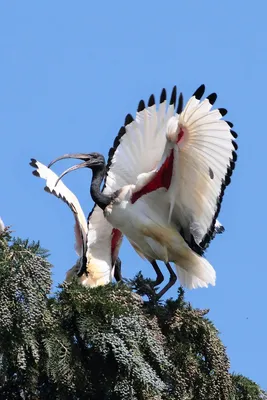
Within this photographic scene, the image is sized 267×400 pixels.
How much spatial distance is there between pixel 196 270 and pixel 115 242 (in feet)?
3.68

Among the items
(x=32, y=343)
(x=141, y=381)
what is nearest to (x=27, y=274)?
(x=32, y=343)

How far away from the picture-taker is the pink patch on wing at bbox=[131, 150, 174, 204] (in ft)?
42.0

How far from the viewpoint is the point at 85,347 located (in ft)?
35.9

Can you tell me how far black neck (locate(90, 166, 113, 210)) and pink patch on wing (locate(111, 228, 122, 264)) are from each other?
22.3 inches

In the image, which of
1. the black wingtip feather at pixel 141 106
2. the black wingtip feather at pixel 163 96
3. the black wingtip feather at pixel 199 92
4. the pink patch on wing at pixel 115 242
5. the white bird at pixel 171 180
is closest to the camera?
the black wingtip feather at pixel 199 92

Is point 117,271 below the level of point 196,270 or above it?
above

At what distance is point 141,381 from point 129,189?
3.09 m

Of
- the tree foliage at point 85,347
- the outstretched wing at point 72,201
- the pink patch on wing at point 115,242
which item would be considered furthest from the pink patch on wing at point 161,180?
the tree foliage at point 85,347

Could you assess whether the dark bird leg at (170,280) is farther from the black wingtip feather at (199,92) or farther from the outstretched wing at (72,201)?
the black wingtip feather at (199,92)

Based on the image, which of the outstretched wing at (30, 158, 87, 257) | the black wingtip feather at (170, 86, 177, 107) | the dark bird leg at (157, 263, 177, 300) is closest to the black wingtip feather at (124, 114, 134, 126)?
the black wingtip feather at (170, 86, 177, 107)

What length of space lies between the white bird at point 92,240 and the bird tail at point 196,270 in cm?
78

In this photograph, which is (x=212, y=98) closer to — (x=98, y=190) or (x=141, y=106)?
(x=141, y=106)

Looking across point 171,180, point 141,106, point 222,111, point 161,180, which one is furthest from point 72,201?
point 222,111

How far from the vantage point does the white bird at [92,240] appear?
45.3 feet
